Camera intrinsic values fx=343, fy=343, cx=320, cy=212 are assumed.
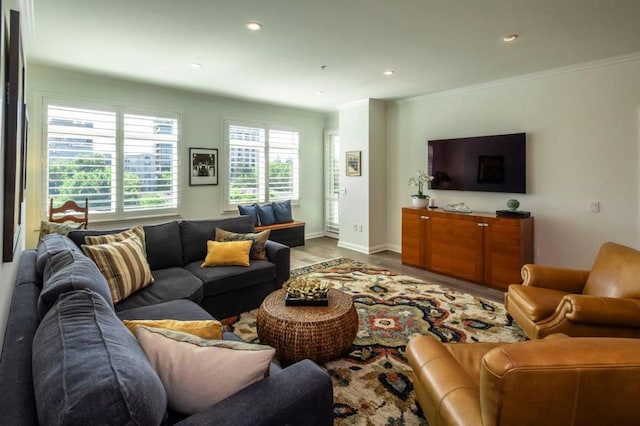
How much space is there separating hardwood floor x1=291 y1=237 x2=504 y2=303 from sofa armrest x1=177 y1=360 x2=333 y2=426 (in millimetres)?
3213

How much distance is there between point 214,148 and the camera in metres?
5.80

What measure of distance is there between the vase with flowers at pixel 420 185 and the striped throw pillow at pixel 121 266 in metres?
3.78

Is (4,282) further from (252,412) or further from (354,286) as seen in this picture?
(354,286)

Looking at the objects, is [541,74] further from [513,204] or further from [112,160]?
[112,160]

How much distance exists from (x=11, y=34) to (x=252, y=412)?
2.03 m

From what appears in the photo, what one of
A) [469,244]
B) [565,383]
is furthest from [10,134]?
[469,244]

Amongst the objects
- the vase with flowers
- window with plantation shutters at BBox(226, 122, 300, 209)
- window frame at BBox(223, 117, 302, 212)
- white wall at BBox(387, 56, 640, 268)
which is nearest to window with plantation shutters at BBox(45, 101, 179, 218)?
window frame at BBox(223, 117, 302, 212)

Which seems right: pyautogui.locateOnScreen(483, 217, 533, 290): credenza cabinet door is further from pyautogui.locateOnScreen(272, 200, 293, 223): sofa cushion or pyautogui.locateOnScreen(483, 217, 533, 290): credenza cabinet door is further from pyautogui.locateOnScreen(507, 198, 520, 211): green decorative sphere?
pyautogui.locateOnScreen(272, 200, 293, 223): sofa cushion

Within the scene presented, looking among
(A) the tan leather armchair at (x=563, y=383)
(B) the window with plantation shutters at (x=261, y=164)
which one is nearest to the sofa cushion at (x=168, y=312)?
(A) the tan leather armchair at (x=563, y=383)

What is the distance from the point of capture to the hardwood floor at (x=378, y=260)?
4172 millimetres

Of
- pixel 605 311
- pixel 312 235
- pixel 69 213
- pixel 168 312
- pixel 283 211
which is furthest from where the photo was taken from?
pixel 312 235

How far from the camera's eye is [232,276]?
10.5ft

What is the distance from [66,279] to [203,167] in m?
4.42

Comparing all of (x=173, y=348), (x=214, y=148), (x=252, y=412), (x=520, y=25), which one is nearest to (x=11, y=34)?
(x=173, y=348)
